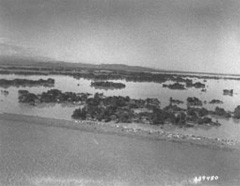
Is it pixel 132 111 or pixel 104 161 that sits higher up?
pixel 132 111

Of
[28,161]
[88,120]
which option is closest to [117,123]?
[88,120]

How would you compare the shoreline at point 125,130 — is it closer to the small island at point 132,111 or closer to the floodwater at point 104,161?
the floodwater at point 104,161

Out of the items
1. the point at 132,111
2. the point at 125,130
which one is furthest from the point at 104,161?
the point at 132,111

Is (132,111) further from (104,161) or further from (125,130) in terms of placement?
(104,161)

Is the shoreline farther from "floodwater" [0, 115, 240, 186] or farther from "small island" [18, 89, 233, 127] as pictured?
"small island" [18, 89, 233, 127]

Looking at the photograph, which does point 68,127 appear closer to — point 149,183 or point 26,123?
point 26,123

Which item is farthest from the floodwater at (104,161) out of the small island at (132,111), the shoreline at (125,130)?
the small island at (132,111)

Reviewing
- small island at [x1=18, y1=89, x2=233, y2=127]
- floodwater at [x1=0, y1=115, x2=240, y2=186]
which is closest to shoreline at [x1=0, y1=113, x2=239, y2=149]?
floodwater at [x1=0, y1=115, x2=240, y2=186]
